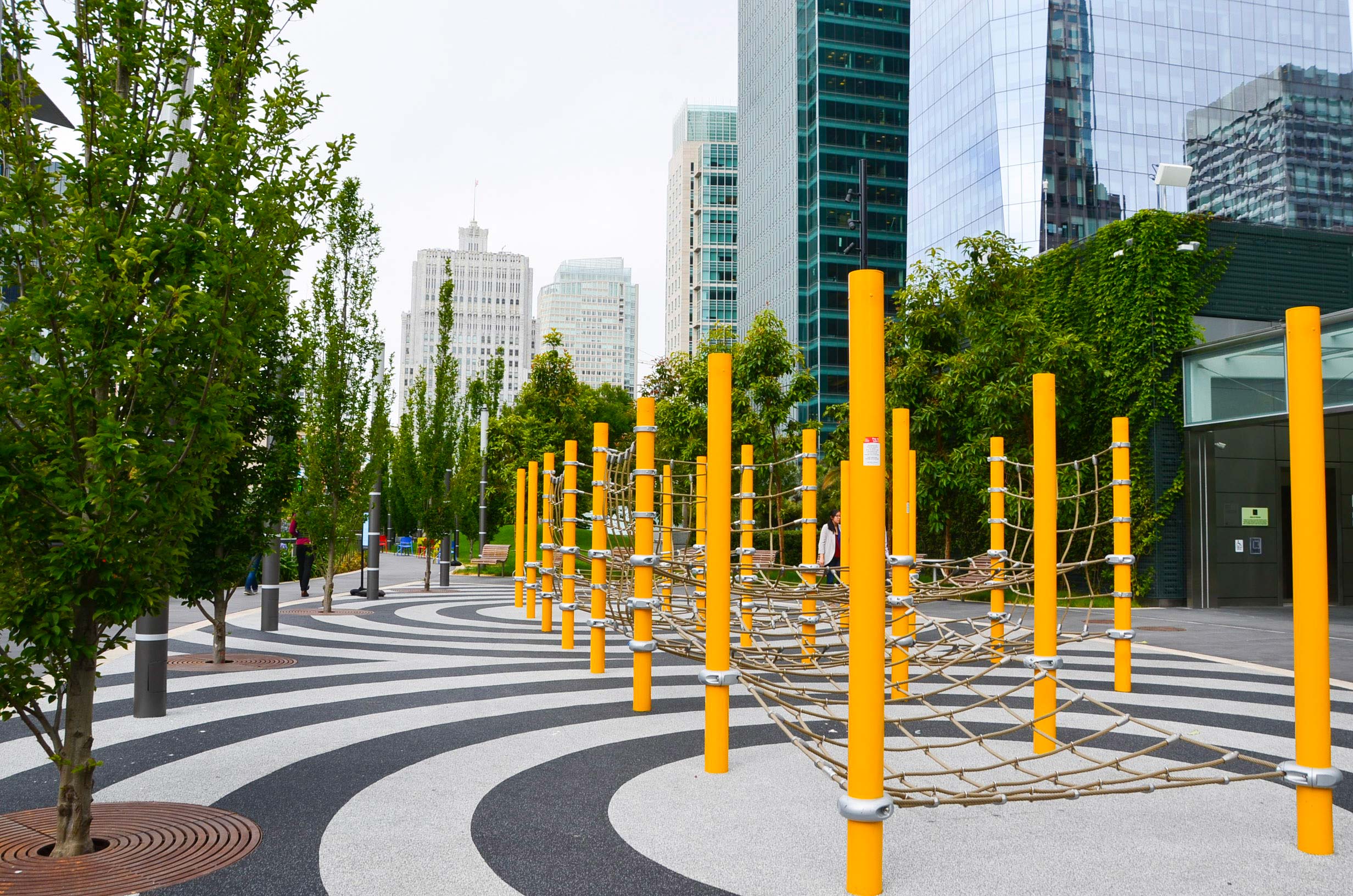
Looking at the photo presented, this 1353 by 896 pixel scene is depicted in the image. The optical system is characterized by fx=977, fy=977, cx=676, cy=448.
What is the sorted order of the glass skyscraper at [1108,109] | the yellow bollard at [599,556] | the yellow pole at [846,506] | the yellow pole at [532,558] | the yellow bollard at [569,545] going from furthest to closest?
the glass skyscraper at [1108,109] < the yellow pole at [532,558] < the yellow bollard at [569,545] < the yellow bollard at [599,556] < the yellow pole at [846,506]

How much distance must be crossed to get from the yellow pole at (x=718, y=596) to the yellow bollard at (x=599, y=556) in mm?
3084

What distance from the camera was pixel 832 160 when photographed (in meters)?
79.3

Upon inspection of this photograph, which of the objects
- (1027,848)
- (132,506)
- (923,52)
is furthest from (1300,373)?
(923,52)

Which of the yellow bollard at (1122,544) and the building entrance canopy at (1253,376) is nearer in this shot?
the yellow bollard at (1122,544)

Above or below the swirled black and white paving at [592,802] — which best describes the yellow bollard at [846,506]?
above

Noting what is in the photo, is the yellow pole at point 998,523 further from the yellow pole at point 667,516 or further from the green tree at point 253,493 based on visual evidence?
the green tree at point 253,493

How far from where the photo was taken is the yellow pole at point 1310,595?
3838 mm

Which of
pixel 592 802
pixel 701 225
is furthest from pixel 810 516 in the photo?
pixel 701 225

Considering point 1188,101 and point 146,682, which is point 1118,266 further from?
point 1188,101

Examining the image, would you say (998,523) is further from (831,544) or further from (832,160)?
(832,160)

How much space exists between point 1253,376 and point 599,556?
1348 cm

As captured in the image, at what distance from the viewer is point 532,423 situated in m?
31.5

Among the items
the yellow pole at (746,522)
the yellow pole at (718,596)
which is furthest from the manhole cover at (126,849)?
the yellow pole at (746,522)

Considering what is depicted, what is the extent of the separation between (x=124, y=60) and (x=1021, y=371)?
17128 millimetres
